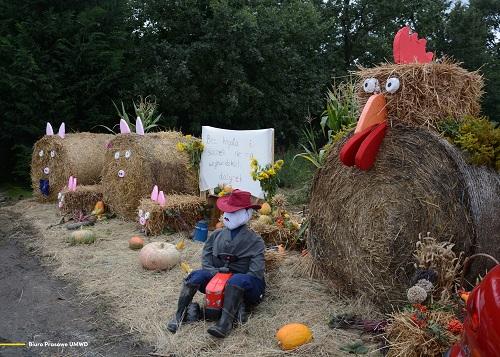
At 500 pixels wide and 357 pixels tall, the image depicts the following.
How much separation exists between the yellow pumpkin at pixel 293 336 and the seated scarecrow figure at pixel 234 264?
43cm

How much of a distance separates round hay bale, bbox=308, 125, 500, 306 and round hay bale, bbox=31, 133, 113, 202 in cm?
639

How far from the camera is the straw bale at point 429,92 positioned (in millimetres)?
3686

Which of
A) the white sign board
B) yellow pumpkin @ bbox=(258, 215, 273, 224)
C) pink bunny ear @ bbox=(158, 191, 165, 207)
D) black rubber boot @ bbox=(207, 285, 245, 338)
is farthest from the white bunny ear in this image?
black rubber boot @ bbox=(207, 285, 245, 338)

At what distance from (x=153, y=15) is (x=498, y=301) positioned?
1452cm

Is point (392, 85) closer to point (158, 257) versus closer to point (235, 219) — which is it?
point (235, 219)

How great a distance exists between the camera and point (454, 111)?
148 inches

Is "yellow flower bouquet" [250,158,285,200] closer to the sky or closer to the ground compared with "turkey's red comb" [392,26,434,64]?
closer to the ground

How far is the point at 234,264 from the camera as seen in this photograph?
13.2 feet

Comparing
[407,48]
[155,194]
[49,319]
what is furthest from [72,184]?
[407,48]

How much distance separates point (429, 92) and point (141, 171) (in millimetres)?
4916

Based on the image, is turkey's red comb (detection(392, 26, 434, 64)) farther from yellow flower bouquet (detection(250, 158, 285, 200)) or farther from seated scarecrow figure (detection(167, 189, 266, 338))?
yellow flower bouquet (detection(250, 158, 285, 200))

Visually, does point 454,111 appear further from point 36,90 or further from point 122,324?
point 36,90

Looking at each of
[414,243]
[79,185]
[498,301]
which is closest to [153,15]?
[79,185]

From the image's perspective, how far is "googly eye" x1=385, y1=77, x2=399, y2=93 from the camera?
3.71m
